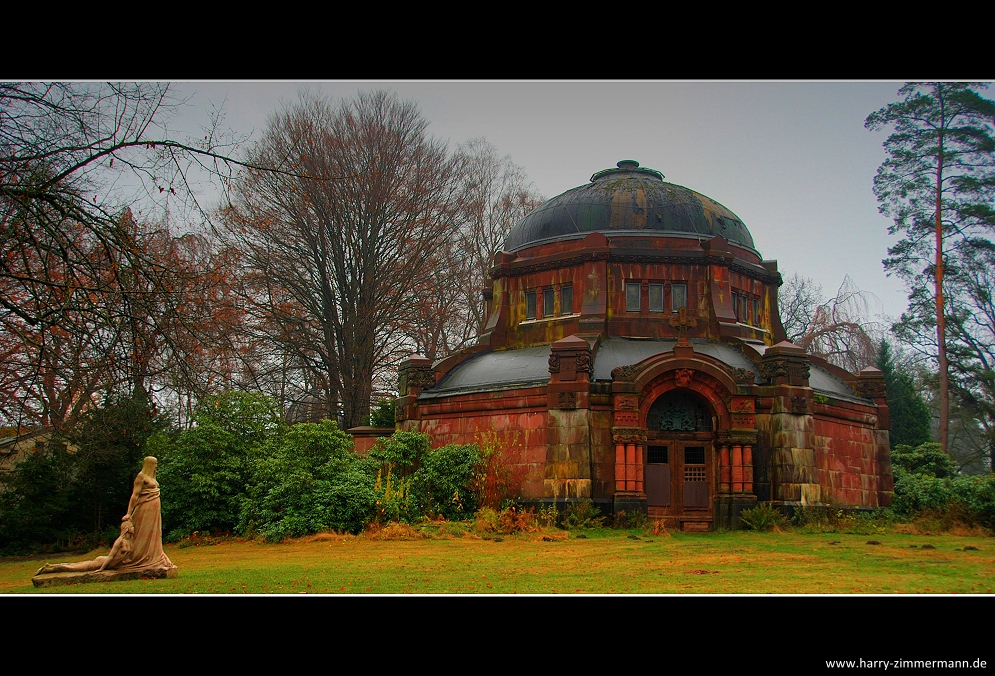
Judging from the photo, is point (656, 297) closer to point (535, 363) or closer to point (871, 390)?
point (535, 363)

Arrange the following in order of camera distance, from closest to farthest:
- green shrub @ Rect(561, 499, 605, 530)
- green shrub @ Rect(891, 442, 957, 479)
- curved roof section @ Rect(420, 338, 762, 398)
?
green shrub @ Rect(561, 499, 605, 530) < curved roof section @ Rect(420, 338, 762, 398) < green shrub @ Rect(891, 442, 957, 479)

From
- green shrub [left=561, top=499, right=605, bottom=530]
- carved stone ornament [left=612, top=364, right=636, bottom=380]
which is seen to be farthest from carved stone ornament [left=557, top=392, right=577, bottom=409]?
green shrub [left=561, top=499, right=605, bottom=530]

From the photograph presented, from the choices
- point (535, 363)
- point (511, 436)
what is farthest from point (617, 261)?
point (511, 436)

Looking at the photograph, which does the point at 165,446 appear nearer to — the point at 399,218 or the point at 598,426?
the point at 598,426

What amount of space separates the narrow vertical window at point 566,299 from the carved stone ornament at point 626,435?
275 inches

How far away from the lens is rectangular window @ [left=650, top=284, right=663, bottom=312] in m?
31.0

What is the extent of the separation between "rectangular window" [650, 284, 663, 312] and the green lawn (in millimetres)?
9722

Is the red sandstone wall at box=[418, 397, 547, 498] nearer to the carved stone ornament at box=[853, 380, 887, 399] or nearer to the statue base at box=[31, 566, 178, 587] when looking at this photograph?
the carved stone ornament at box=[853, 380, 887, 399]

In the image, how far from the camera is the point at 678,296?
31.2m

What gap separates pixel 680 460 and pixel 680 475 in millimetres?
425

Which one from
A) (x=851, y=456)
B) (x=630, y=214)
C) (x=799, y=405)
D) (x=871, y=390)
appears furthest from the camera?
(x=630, y=214)

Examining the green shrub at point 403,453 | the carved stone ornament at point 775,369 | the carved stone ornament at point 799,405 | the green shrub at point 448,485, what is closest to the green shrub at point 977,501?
the carved stone ornament at point 799,405

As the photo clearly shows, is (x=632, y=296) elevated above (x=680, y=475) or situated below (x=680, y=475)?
above

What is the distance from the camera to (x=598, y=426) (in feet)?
86.1
